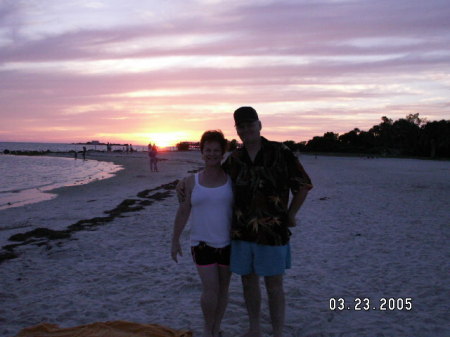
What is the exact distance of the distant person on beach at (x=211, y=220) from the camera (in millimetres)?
3232

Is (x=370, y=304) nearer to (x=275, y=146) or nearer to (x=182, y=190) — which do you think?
(x=275, y=146)

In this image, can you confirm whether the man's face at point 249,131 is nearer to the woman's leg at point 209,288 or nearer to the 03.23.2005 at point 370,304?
the woman's leg at point 209,288

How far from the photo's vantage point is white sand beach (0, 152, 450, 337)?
13.7 feet

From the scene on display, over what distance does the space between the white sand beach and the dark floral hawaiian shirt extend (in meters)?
1.35

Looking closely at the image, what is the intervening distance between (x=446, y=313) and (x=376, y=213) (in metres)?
6.61

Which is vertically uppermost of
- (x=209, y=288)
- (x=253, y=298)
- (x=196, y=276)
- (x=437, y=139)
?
(x=437, y=139)

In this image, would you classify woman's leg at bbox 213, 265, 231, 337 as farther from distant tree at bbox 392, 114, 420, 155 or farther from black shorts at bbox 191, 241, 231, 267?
distant tree at bbox 392, 114, 420, 155

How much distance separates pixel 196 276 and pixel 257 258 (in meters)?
2.69

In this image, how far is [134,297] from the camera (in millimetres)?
4828

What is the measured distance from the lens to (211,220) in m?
3.23

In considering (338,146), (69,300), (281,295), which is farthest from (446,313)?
(338,146)

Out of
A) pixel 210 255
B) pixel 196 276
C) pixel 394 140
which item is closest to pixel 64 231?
pixel 196 276

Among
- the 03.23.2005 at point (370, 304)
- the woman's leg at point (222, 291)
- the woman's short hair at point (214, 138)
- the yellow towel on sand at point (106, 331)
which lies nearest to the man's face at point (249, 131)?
the woman's short hair at point (214, 138)

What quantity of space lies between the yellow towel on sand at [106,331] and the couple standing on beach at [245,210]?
612 millimetres
